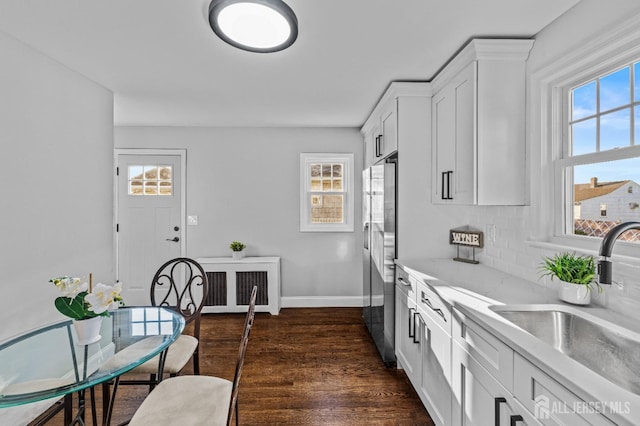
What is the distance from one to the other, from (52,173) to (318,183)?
9.22 feet

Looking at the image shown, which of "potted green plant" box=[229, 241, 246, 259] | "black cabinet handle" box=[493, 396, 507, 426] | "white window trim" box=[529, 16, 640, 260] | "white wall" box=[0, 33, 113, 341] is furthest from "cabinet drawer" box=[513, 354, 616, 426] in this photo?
"potted green plant" box=[229, 241, 246, 259]

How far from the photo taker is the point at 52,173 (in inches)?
89.9

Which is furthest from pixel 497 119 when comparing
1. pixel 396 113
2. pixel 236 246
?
pixel 236 246

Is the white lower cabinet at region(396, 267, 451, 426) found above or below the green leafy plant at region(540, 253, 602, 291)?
below

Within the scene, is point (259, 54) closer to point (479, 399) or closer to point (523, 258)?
point (523, 258)

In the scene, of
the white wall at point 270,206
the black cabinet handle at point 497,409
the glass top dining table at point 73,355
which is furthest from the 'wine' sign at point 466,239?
the glass top dining table at point 73,355

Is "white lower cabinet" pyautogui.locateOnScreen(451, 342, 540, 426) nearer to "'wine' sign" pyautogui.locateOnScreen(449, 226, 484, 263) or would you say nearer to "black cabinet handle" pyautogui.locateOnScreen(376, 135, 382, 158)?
"'wine' sign" pyautogui.locateOnScreen(449, 226, 484, 263)

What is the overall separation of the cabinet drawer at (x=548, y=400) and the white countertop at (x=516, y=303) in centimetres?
3

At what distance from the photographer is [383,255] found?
109 inches

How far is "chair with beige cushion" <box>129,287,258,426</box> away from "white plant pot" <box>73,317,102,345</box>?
0.41 metres

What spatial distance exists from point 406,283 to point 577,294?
106 cm

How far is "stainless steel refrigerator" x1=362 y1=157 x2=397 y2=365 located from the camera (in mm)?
2688

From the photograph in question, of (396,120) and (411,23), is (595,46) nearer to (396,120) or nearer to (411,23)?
(411,23)

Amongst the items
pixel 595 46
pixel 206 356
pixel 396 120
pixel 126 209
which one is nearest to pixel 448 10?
pixel 595 46
